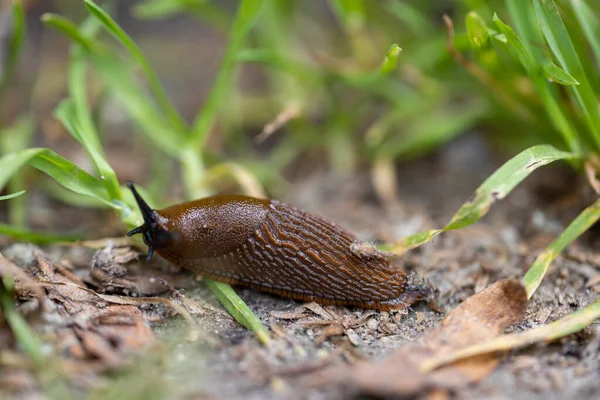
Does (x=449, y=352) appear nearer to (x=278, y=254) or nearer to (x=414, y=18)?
(x=278, y=254)

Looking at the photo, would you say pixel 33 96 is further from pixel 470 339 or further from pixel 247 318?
pixel 470 339

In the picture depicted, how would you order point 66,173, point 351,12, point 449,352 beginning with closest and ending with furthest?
point 449,352
point 66,173
point 351,12

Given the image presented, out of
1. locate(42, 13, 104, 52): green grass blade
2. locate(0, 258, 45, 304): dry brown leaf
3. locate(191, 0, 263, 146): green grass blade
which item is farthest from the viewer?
locate(191, 0, 263, 146): green grass blade

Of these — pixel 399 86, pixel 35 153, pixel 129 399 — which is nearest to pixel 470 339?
pixel 129 399

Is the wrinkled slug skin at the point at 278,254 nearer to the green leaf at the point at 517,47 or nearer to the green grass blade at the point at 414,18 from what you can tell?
the green leaf at the point at 517,47

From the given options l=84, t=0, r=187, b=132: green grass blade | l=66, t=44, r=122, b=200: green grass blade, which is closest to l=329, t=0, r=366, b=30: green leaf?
l=84, t=0, r=187, b=132: green grass blade

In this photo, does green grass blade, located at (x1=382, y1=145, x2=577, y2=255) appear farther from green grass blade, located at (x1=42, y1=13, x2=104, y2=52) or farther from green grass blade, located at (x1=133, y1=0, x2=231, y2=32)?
green grass blade, located at (x1=133, y1=0, x2=231, y2=32)

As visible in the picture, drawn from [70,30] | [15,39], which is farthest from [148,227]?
[15,39]

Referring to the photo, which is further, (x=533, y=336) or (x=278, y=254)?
(x=278, y=254)
